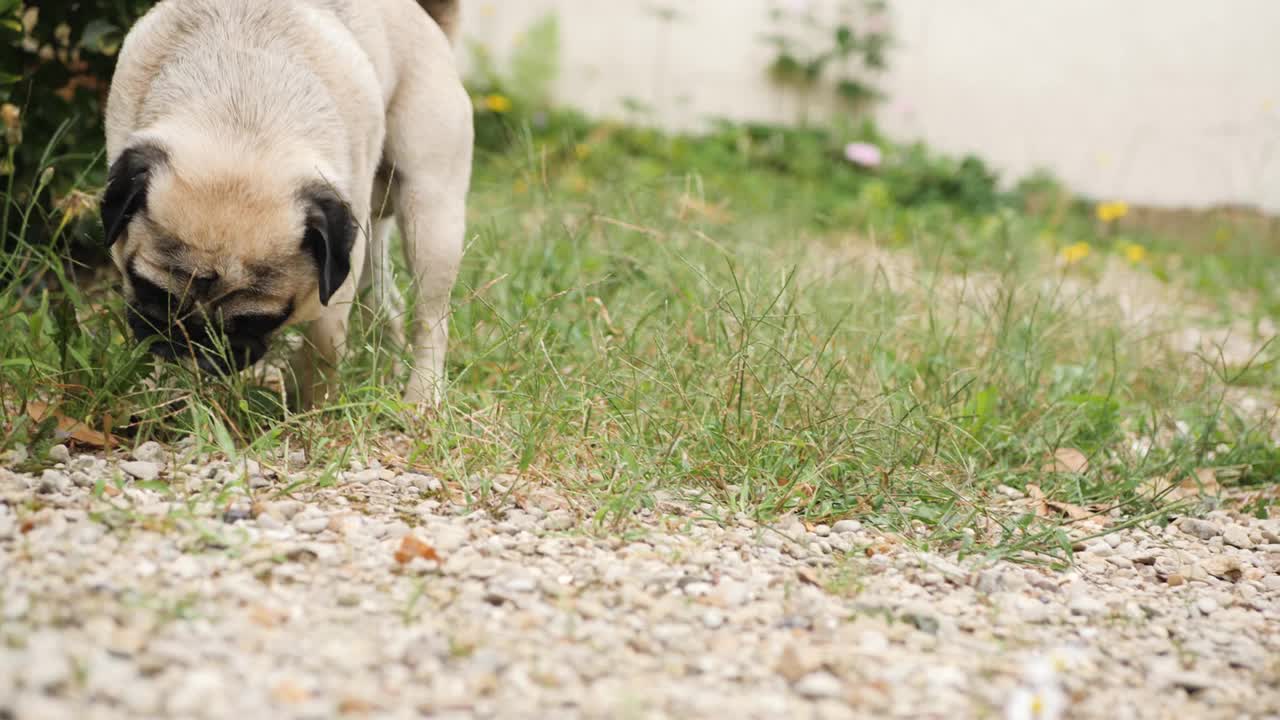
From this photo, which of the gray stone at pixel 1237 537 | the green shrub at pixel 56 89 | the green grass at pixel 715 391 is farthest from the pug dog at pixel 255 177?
the gray stone at pixel 1237 537

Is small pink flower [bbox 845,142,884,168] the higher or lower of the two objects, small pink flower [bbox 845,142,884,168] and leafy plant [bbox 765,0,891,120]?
the lower

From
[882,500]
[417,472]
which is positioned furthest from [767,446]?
[417,472]

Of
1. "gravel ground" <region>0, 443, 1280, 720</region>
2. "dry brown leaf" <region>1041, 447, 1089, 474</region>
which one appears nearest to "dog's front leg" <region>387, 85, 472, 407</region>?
"gravel ground" <region>0, 443, 1280, 720</region>

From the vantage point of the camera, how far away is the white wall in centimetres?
870

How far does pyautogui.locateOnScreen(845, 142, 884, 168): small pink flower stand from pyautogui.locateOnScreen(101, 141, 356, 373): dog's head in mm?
6410

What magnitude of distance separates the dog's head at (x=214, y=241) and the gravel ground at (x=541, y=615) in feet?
1.23

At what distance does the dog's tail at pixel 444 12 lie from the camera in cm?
394

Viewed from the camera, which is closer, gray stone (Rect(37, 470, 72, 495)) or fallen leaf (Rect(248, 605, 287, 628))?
fallen leaf (Rect(248, 605, 287, 628))

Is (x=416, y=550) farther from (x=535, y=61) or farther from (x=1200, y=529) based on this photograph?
(x=535, y=61)

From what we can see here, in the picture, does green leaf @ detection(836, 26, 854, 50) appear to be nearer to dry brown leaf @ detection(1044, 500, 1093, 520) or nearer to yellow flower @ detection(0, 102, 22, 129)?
dry brown leaf @ detection(1044, 500, 1093, 520)

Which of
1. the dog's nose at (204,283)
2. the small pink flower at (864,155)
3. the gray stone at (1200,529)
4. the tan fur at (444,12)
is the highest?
the tan fur at (444,12)

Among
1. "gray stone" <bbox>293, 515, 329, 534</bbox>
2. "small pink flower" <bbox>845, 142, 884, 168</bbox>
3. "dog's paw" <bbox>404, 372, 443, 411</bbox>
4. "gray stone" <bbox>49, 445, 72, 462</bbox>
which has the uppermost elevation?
"small pink flower" <bbox>845, 142, 884, 168</bbox>

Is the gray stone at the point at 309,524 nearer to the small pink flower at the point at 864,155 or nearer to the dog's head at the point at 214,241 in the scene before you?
the dog's head at the point at 214,241

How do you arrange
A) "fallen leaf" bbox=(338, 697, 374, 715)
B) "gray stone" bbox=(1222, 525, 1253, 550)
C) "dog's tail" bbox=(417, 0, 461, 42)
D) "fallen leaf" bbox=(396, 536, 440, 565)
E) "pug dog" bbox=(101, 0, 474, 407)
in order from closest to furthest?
1. "fallen leaf" bbox=(338, 697, 374, 715)
2. "fallen leaf" bbox=(396, 536, 440, 565)
3. "pug dog" bbox=(101, 0, 474, 407)
4. "gray stone" bbox=(1222, 525, 1253, 550)
5. "dog's tail" bbox=(417, 0, 461, 42)
